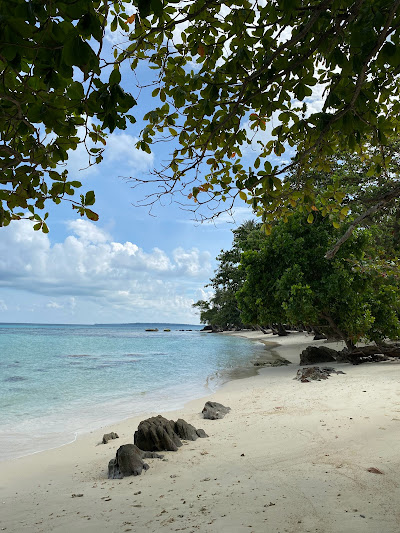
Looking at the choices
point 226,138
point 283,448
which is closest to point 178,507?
point 283,448

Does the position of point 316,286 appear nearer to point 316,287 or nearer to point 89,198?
point 316,287

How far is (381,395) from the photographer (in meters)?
7.34

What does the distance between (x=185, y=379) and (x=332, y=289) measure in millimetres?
6906

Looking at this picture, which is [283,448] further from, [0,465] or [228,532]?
[0,465]

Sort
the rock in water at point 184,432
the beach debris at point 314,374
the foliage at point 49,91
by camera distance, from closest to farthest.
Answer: the foliage at point 49,91 → the rock in water at point 184,432 → the beach debris at point 314,374

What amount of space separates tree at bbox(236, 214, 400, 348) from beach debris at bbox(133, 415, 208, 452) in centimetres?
844

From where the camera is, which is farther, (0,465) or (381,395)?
(381,395)

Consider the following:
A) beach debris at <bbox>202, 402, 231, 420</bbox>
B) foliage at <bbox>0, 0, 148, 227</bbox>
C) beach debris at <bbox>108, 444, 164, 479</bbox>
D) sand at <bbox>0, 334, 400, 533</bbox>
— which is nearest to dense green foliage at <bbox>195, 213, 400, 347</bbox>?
beach debris at <bbox>202, 402, 231, 420</bbox>

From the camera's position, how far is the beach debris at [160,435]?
205 inches

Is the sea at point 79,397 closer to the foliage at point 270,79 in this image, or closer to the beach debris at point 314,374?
the beach debris at point 314,374

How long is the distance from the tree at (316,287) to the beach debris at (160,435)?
8437 mm

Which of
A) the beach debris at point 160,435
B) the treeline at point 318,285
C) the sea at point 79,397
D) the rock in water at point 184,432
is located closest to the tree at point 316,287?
the treeline at point 318,285

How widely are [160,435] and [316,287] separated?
10132 millimetres

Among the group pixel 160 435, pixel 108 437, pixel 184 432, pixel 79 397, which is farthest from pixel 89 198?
pixel 79 397
